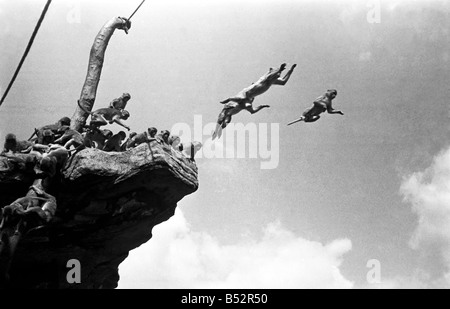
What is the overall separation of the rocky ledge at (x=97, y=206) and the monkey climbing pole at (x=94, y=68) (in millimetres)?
2760

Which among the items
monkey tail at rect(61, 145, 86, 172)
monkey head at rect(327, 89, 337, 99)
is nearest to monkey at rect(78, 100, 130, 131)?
monkey tail at rect(61, 145, 86, 172)

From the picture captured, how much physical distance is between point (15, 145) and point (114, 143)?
2.70 metres

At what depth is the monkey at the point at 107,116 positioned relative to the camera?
538 inches

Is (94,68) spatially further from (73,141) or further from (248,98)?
(248,98)

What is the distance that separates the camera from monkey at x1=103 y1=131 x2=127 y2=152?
13969 mm

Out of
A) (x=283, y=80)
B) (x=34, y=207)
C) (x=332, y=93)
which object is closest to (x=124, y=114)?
(x=34, y=207)

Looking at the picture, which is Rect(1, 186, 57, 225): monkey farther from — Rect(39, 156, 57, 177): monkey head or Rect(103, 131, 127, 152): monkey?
Rect(103, 131, 127, 152): monkey

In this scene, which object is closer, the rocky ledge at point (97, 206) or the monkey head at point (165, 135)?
the rocky ledge at point (97, 206)

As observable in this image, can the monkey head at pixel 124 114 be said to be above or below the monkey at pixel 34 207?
above

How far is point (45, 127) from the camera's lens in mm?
13516

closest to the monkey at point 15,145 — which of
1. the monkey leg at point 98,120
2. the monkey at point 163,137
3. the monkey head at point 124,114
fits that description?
the monkey leg at point 98,120

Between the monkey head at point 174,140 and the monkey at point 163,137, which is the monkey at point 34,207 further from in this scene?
the monkey head at point 174,140

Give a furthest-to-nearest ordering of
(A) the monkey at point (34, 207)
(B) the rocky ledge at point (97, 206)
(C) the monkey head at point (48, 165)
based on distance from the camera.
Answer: (B) the rocky ledge at point (97, 206), (C) the monkey head at point (48, 165), (A) the monkey at point (34, 207)

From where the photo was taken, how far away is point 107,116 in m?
13.9
